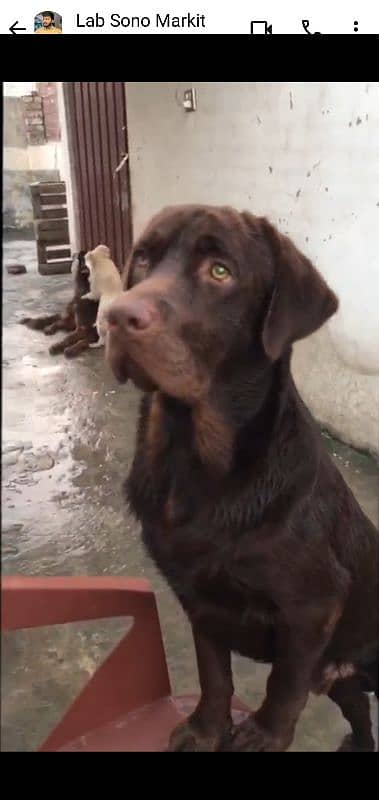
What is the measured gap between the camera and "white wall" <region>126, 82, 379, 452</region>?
634 millimetres

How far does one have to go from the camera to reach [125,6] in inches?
23.3

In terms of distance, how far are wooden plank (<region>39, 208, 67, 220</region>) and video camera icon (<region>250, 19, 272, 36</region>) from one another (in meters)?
0.22

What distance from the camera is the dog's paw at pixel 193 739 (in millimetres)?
674

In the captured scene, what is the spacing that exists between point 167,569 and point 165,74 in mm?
431

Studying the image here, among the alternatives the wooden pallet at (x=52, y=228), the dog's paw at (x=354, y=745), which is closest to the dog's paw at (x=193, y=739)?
the dog's paw at (x=354, y=745)

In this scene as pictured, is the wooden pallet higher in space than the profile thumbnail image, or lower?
lower

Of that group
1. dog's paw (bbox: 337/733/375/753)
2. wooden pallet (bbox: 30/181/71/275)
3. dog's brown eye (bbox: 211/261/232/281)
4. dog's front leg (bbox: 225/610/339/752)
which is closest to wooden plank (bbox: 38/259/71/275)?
wooden pallet (bbox: 30/181/71/275)

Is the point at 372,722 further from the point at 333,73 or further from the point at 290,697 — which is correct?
the point at 333,73

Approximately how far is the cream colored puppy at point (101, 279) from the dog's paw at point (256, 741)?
0.38 m

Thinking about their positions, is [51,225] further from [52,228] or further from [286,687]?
[286,687]

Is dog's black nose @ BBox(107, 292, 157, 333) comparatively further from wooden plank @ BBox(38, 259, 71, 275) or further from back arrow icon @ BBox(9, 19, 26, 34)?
→ back arrow icon @ BBox(9, 19, 26, 34)

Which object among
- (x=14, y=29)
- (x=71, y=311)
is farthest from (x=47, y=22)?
(x=71, y=311)

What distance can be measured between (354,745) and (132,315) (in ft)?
1.72

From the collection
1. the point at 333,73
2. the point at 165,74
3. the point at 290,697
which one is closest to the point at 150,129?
the point at 165,74
